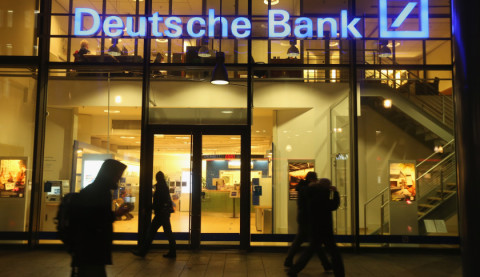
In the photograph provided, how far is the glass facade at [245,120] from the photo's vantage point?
10.1 metres

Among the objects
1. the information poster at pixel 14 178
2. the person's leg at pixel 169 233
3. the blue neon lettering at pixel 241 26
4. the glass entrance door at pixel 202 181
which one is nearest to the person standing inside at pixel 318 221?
the person's leg at pixel 169 233

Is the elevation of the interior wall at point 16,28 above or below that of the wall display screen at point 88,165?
above

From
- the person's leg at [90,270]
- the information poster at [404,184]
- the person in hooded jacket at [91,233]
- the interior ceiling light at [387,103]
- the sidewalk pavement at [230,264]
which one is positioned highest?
the interior ceiling light at [387,103]

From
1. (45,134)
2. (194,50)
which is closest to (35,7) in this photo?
(45,134)

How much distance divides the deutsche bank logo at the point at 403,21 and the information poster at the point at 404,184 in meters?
2.81

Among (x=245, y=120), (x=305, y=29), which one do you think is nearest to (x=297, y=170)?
(x=245, y=120)

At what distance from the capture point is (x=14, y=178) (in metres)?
10.2

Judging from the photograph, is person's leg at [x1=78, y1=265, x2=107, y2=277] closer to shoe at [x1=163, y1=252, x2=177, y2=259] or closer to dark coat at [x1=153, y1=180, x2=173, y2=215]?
dark coat at [x1=153, y1=180, x2=173, y2=215]

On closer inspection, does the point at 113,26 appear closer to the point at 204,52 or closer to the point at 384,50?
the point at 204,52

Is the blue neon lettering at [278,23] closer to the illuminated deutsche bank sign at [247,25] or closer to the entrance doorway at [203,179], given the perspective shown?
the illuminated deutsche bank sign at [247,25]

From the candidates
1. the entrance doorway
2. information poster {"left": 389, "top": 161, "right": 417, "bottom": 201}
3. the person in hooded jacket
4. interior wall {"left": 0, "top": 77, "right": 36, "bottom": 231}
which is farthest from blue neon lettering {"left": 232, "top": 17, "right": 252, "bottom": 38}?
the person in hooded jacket

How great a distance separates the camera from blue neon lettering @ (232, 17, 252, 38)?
404 inches

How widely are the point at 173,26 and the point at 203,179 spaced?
11.2ft

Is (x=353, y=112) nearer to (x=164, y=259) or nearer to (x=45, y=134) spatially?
(x=164, y=259)
